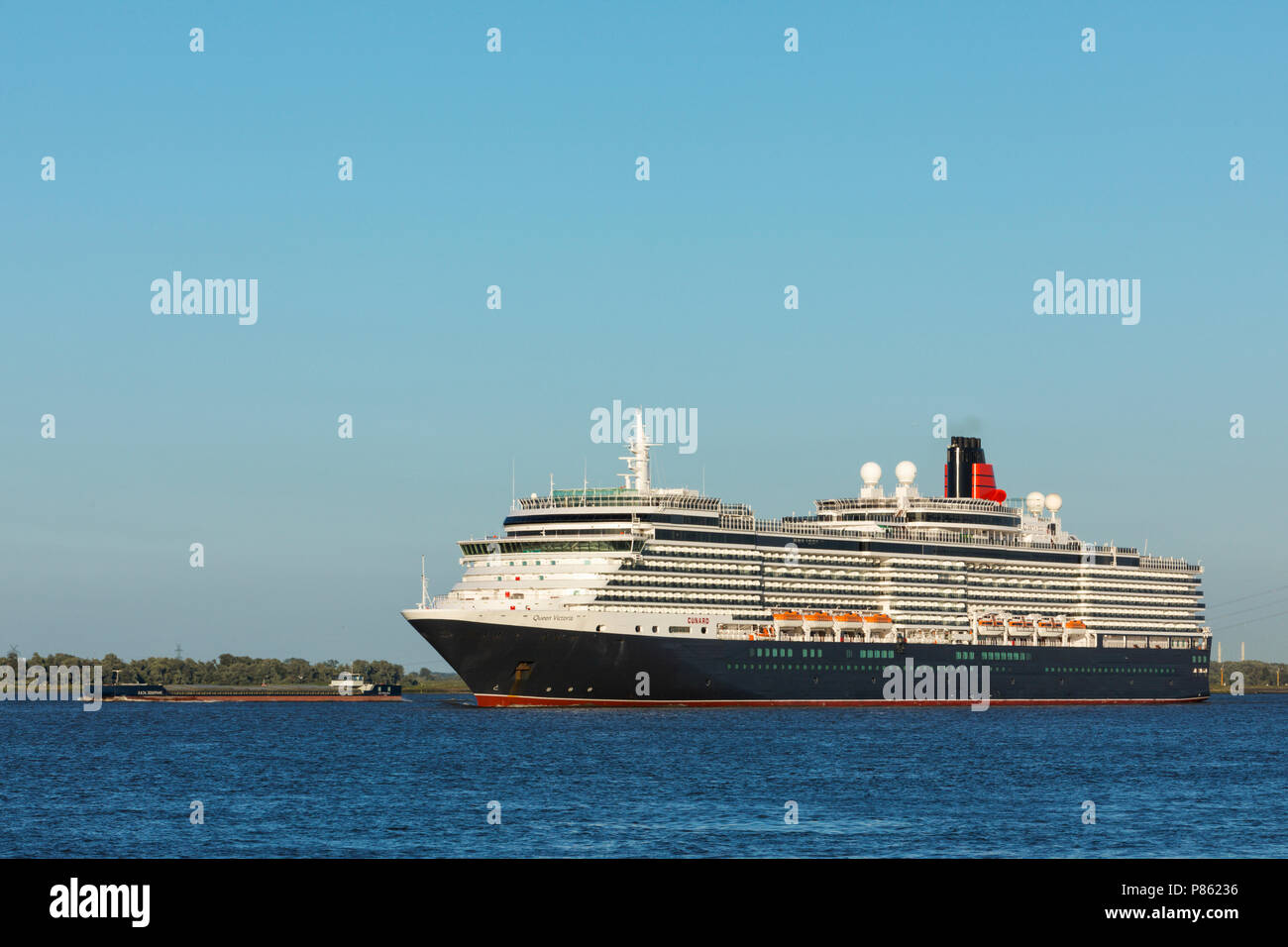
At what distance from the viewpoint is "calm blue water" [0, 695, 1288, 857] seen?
4541cm

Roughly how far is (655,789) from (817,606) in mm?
63477

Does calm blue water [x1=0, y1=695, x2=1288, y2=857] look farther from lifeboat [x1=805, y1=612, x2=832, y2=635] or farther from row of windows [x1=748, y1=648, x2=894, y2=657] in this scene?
lifeboat [x1=805, y1=612, x2=832, y2=635]

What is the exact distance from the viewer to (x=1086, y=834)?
47000mm

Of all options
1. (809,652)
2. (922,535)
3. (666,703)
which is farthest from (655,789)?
(922,535)

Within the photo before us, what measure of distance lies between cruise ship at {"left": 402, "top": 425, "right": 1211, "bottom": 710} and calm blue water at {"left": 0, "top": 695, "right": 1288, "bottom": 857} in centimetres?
491

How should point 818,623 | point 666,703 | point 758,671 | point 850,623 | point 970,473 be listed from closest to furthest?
1. point 666,703
2. point 758,671
3. point 818,623
4. point 850,623
5. point 970,473

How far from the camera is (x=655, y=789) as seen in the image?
57.7 m

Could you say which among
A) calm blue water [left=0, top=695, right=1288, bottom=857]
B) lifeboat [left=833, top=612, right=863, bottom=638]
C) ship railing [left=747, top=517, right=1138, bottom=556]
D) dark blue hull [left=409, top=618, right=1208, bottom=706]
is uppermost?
ship railing [left=747, top=517, right=1138, bottom=556]

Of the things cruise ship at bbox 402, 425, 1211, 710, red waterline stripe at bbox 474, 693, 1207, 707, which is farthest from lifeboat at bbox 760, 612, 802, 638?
red waterline stripe at bbox 474, 693, 1207, 707

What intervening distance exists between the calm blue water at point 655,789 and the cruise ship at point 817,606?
491cm

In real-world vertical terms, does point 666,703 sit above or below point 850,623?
below

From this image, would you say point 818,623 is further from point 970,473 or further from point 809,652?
point 970,473

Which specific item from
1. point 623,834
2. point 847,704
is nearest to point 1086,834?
point 623,834
